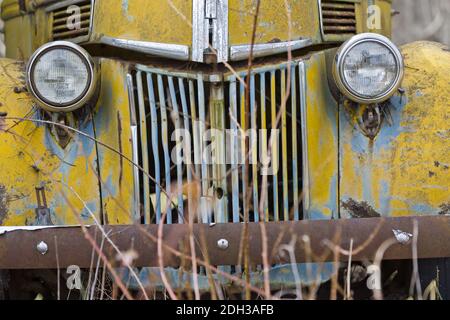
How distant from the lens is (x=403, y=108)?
12.9 feet

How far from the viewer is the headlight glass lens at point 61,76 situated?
369 cm

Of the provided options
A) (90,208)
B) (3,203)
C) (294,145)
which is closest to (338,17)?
(294,145)

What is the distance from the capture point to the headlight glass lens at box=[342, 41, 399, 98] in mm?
3711

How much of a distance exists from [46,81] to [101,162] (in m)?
0.40

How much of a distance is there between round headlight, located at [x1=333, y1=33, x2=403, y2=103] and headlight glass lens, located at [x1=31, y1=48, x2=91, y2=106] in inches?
40.1

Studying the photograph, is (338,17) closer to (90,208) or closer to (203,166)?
(203,166)

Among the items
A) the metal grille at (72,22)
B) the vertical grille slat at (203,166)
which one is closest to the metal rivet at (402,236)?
the vertical grille slat at (203,166)

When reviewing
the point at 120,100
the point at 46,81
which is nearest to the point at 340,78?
the point at 120,100

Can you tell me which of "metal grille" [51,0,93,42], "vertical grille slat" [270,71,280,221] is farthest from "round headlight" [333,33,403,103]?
"metal grille" [51,0,93,42]

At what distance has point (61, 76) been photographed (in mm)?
3719

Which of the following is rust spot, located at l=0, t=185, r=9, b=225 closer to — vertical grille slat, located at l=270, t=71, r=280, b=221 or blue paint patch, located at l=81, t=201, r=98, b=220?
blue paint patch, located at l=81, t=201, r=98, b=220

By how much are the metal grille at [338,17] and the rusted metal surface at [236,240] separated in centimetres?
126

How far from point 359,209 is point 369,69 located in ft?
1.86

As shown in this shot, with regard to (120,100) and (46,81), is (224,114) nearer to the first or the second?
(120,100)
